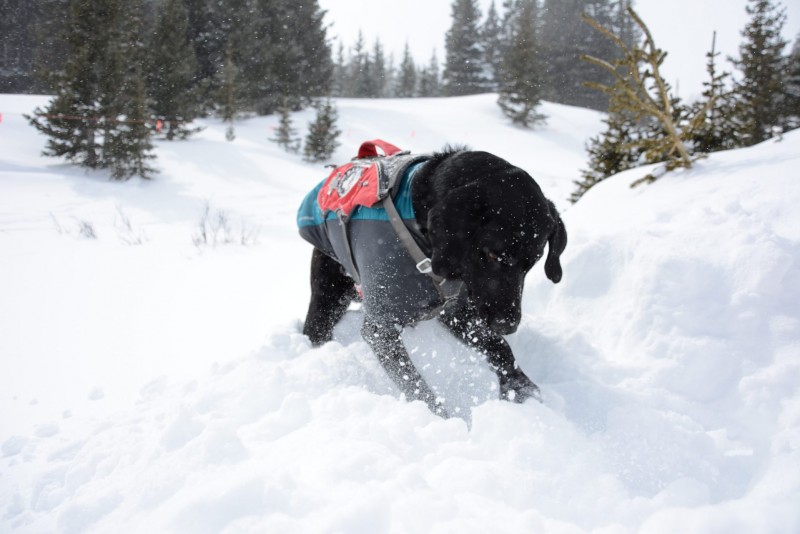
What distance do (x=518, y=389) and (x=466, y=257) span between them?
2.20 feet

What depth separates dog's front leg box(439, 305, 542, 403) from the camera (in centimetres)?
192

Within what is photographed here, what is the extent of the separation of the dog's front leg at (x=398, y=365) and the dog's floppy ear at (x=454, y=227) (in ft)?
1.49

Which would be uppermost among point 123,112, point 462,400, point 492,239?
point 123,112

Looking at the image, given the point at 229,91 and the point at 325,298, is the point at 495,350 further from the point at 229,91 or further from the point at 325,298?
the point at 229,91

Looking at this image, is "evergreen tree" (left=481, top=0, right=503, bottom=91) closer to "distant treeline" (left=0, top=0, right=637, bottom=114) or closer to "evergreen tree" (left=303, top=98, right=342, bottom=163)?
"distant treeline" (left=0, top=0, right=637, bottom=114)

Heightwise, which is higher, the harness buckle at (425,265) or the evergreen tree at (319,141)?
the evergreen tree at (319,141)

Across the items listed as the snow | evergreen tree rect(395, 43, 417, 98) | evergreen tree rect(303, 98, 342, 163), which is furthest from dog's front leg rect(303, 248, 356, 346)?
evergreen tree rect(395, 43, 417, 98)

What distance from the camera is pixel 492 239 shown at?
170cm

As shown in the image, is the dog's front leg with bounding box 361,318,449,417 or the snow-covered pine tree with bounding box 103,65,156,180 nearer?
the dog's front leg with bounding box 361,318,449,417

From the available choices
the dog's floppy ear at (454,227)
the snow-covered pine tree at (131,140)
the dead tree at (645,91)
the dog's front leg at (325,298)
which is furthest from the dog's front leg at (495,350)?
the snow-covered pine tree at (131,140)

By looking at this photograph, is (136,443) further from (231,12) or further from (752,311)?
(231,12)

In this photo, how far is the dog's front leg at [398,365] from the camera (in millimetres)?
1826

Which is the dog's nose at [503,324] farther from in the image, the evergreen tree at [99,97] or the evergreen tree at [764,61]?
the evergreen tree at [764,61]

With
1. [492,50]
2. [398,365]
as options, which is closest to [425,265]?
[398,365]
